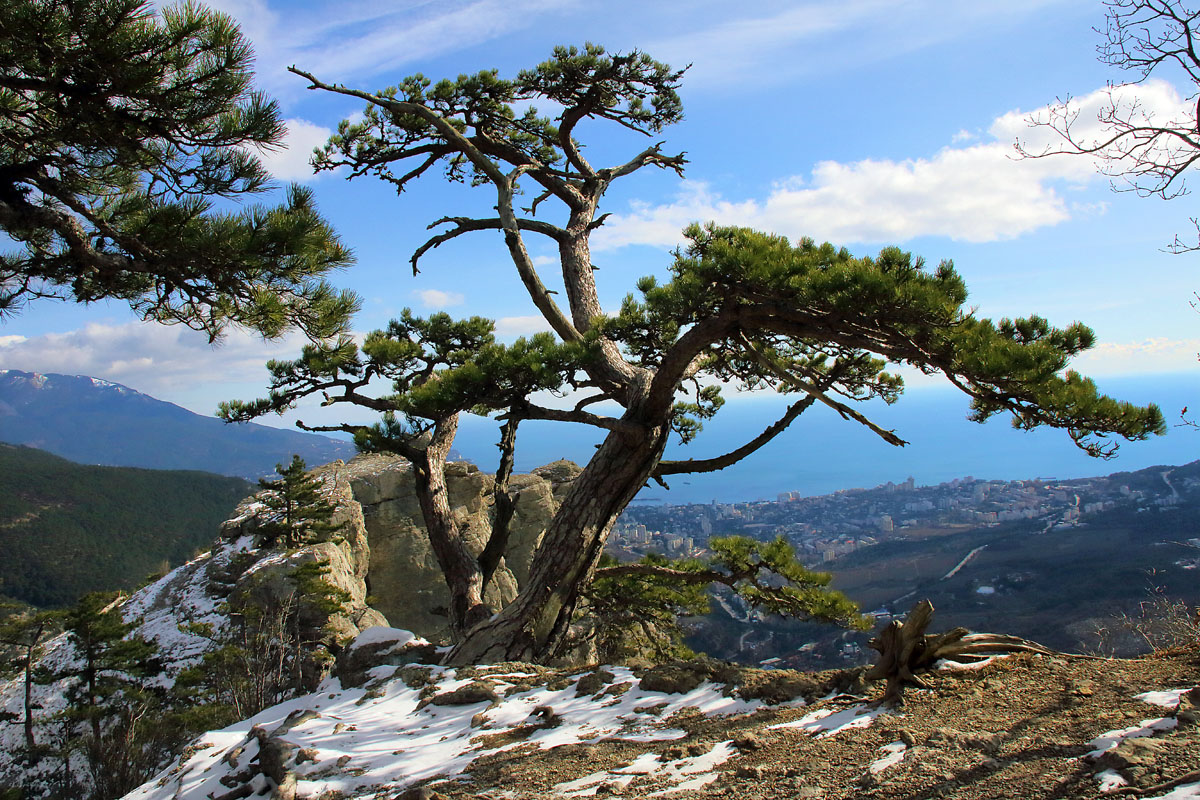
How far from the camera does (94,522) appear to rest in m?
49.8

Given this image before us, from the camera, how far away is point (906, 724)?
2.38 metres

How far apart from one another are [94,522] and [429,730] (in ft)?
194

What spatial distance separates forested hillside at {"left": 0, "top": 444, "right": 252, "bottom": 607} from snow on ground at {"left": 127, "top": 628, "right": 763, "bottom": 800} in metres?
45.0

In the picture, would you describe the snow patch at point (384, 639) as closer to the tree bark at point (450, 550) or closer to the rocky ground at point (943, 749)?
the tree bark at point (450, 550)

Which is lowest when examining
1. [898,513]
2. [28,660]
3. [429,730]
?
[898,513]

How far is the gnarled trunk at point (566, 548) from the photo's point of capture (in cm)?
459

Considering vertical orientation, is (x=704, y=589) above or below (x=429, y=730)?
below

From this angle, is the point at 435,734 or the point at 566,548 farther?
the point at 566,548

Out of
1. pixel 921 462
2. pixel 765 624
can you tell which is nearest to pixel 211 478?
pixel 765 624

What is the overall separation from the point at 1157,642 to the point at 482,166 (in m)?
5.24

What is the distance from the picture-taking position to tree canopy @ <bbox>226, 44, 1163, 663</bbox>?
3070mm

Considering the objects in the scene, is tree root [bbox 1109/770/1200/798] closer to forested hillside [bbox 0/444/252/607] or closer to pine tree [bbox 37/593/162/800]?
pine tree [bbox 37/593/162/800]

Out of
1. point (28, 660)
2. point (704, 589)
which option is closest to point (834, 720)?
point (704, 589)

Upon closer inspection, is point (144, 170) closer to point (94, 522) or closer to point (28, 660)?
point (28, 660)
